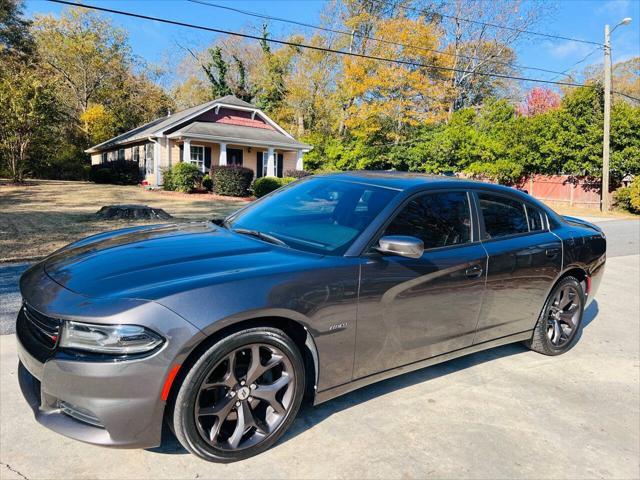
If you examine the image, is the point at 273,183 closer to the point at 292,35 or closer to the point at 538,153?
the point at 538,153

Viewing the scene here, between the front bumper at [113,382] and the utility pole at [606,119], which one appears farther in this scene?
the utility pole at [606,119]

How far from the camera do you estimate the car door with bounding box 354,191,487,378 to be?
2875 mm

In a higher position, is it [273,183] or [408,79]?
[408,79]

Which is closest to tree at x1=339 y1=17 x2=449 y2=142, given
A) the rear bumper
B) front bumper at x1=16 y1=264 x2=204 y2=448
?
the rear bumper

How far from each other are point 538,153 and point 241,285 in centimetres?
2729

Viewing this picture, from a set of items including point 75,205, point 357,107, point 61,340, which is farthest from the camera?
point 357,107

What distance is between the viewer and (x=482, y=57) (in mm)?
39406

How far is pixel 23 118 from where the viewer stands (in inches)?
858

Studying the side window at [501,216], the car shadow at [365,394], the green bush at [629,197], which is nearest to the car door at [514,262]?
the side window at [501,216]

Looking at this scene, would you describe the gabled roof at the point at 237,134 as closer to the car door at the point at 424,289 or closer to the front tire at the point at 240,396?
the car door at the point at 424,289

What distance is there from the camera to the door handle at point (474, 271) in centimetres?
334

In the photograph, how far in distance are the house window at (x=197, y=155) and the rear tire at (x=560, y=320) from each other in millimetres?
23650

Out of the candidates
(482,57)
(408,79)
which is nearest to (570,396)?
(408,79)

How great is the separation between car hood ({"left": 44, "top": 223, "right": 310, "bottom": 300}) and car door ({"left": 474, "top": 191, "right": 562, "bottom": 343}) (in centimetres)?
166
